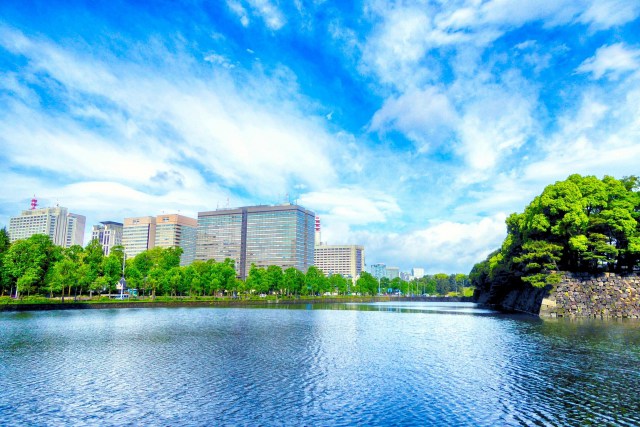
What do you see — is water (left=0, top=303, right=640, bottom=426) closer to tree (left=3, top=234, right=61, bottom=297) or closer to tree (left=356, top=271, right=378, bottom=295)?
tree (left=3, top=234, right=61, bottom=297)

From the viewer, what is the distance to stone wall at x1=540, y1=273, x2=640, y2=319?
50.0m

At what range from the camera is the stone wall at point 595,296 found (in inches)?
1969

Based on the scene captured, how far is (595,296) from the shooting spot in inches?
2010

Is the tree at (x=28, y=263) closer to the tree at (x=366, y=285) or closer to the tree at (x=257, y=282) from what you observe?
the tree at (x=257, y=282)

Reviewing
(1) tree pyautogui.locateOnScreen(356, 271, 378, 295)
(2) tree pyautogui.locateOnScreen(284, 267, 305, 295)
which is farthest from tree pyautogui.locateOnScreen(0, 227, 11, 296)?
(1) tree pyautogui.locateOnScreen(356, 271, 378, 295)

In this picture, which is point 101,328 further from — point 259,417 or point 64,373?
point 259,417

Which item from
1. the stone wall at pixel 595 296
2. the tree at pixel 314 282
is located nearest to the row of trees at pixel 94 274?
the tree at pixel 314 282

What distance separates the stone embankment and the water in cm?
1810

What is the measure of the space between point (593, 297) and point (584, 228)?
8420 millimetres

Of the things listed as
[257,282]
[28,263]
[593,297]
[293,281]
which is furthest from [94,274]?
[593,297]

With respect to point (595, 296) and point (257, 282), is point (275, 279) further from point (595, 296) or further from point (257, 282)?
point (595, 296)

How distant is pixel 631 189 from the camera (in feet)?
180

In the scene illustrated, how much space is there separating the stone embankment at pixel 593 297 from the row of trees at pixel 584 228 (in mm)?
1648

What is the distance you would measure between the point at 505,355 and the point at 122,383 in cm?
2095
